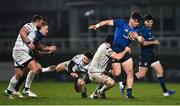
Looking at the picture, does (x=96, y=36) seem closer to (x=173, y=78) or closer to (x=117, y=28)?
(x=173, y=78)

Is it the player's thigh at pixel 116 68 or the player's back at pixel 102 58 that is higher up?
the player's back at pixel 102 58

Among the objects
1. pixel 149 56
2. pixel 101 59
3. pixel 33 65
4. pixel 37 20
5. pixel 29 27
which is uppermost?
pixel 37 20

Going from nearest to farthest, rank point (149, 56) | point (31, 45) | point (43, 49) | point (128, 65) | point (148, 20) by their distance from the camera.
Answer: point (31, 45) < point (128, 65) < point (43, 49) < point (148, 20) < point (149, 56)

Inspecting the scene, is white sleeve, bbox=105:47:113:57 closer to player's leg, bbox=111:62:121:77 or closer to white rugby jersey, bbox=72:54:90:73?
player's leg, bbox=111:62:121:77

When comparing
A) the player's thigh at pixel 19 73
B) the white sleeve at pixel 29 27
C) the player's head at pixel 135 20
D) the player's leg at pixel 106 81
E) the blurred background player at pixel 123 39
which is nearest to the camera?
the player's leg at pixel 106 81

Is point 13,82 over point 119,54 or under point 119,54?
under

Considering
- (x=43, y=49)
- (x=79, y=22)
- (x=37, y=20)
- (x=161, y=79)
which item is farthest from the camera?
(x=79, y=22)

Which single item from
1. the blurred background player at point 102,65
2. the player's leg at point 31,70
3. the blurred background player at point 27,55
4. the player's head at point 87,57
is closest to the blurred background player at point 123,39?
the blurred background player at point 102,65

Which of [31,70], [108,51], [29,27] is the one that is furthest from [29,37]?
[108,51]

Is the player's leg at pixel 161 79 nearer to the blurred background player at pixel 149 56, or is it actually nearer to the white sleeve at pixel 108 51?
the blurred background player at pixel 149 56

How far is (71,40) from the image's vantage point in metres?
40.6

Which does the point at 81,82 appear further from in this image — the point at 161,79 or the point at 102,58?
the point at 161,79

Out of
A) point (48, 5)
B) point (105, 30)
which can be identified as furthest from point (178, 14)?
point (48, 5)

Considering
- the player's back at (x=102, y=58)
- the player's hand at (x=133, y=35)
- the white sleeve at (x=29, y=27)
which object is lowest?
the player's back at (x=102, y=58)
